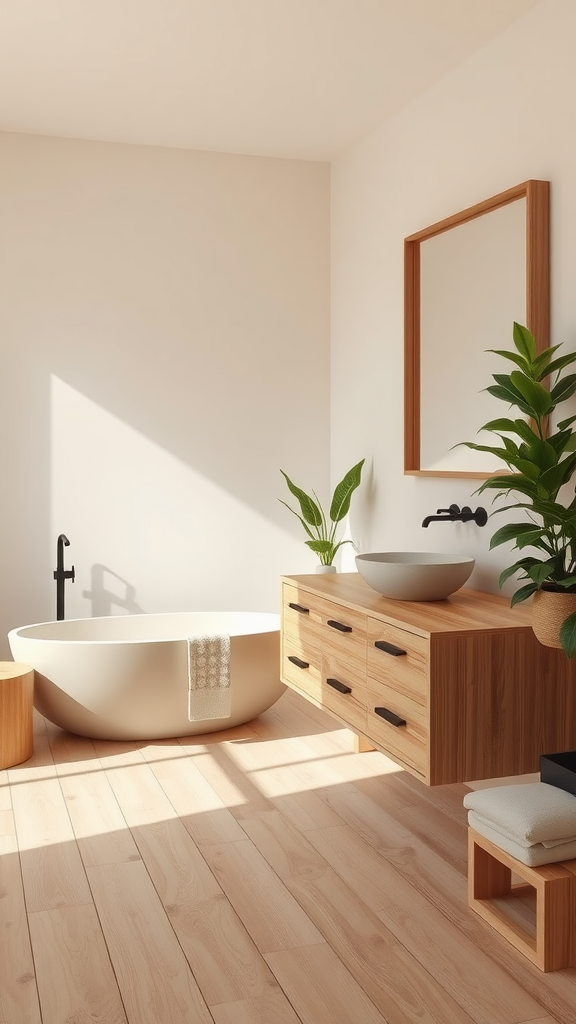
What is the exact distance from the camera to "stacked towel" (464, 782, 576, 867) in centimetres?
214

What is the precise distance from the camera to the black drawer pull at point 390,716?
2617mm

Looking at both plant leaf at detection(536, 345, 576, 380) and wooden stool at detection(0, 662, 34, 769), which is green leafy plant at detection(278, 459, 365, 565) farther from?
plant leaf at detection(536, 345, 576, 380)

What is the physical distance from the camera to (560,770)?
2.34 meters

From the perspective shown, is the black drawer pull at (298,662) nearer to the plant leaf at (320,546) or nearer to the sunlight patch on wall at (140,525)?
the plant leaf at (320,546)

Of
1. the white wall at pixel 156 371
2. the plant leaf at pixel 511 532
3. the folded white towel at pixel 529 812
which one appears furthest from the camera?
the white wall at pixel 156 371

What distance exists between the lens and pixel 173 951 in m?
2.21

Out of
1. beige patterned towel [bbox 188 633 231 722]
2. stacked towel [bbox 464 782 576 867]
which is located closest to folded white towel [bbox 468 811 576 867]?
stacked towel [bbox 464 782 576 867]

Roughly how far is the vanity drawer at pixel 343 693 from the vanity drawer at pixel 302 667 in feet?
0.21

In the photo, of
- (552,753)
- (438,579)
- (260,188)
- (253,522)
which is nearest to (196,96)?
(260,188)

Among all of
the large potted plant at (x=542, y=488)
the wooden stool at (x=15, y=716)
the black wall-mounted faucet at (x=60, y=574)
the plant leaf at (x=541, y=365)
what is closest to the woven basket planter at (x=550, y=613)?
the large potted plant at (x=542, y=488)

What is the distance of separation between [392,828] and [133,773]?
1029 mm

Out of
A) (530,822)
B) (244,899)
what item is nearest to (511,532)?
(530,822)

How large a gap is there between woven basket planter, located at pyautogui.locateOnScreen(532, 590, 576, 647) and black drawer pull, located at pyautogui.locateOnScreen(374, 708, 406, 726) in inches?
18.4

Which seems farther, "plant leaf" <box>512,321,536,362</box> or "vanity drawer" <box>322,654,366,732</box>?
"vanity drawer" <box>322,654,366,732</box>
